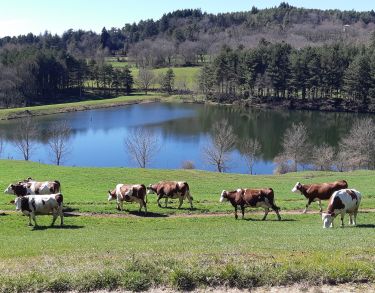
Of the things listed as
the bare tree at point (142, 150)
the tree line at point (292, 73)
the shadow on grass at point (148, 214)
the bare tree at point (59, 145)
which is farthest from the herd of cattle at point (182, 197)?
the tree line at point (292, 73)

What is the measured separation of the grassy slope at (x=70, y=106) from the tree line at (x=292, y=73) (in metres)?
21.2

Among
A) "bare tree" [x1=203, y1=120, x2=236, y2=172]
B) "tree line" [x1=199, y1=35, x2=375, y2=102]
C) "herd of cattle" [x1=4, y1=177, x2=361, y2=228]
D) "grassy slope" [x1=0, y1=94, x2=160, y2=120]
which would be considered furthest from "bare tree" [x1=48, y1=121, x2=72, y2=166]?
"tree line" [x1=199, y1=35, x2=375, y2=102]

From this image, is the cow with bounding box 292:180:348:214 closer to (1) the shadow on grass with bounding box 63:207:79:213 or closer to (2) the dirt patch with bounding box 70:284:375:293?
(1) the shadow on grass with bounding box 63:207:79:213

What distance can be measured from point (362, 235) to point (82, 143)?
6990 centimetres

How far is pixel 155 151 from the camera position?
73.1m

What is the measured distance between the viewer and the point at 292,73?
129 m

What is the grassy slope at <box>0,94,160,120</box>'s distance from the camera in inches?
4357

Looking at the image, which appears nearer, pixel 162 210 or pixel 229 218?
pixel 229 218

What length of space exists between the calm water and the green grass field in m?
39.3

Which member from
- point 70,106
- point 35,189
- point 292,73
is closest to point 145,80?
point 70,106

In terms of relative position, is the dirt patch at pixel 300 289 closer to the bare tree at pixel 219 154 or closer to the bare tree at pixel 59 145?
the bare tree at pixel 219 154

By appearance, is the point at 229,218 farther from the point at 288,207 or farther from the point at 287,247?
the point at 287,247

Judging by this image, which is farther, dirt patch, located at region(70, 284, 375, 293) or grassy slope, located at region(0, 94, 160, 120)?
grassy slope, located at region(0, 94, 160, 120)

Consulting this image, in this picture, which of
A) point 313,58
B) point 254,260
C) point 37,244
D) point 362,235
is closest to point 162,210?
point 37,244
